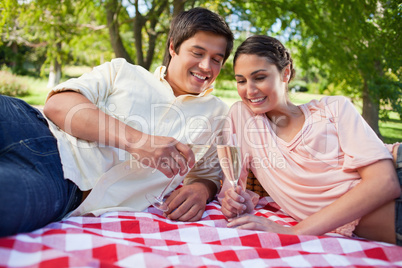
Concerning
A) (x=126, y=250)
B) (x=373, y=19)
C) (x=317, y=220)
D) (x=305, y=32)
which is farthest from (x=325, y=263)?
(x=305, y=32)

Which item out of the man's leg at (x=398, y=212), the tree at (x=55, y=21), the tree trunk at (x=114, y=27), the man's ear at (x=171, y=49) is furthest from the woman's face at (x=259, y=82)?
the tree trunk at (x=114, y=27)

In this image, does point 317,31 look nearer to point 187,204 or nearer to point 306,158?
point 306,158

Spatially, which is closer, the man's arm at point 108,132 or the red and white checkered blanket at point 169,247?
the red and white checkered blanket at point 169,247

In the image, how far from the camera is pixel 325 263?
1.49m

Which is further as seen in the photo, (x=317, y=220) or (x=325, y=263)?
(x=317, y=220)

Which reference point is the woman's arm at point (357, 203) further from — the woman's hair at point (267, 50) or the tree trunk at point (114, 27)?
the tree trunk at point (114, 27)

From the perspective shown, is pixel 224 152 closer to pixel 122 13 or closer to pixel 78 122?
pixel 78 122

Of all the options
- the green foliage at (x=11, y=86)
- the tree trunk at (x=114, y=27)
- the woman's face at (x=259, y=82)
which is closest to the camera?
the woman's face at (x=259, y=82)

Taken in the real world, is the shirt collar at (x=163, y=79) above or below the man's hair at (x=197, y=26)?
below

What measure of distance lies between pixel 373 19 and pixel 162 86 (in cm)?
359

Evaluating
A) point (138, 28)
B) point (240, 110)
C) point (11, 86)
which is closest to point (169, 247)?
point (240, 110)

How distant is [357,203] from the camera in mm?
1805

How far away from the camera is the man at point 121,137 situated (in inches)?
67.3

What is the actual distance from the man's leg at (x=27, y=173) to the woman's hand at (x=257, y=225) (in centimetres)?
99
